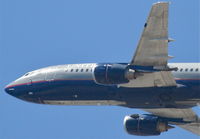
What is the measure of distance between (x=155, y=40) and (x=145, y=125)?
13.5 meters

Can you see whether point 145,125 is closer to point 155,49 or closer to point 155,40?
point 155,49

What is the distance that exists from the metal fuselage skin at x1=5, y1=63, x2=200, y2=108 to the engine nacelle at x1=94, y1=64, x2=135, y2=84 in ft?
2.95

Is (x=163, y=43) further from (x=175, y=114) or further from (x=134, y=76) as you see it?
(x=175, y=114)

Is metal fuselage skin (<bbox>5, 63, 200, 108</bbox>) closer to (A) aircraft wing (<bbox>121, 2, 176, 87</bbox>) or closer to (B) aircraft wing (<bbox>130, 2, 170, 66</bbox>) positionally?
(A) aircraft wing (<bbox>121, 2, 176, 87</bbox>)

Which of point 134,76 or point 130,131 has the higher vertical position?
point 134,76

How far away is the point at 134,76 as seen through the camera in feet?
176

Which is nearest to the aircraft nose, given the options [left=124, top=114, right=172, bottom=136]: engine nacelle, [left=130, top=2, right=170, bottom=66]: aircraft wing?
[left=124, top=114, right=172, bottom=136]: engine nacelle

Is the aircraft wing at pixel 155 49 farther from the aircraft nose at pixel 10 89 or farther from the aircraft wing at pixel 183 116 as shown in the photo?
the aircraft nose at pixel 10 89

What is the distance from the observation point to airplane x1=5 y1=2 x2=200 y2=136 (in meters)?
51.7

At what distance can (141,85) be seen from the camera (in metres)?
55.1

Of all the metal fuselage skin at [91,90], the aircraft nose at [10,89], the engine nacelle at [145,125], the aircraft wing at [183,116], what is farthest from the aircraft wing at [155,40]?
the aircraft nose at [10,89]

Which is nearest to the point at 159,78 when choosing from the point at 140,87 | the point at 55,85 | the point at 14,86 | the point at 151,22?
the point at 140,87

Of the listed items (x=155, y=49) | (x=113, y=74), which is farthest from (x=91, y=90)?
(x=155, y=49)

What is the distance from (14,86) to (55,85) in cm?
483
